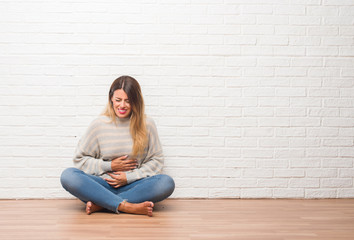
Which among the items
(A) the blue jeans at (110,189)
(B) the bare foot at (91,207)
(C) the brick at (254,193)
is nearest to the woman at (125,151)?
(A) the blue jeans at (110,189)

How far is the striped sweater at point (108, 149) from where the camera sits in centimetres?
272

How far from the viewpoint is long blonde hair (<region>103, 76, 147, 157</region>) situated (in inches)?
107

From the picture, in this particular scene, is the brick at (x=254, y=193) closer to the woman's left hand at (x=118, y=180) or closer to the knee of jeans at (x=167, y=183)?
the knee of jeans at (x=167, y=183)

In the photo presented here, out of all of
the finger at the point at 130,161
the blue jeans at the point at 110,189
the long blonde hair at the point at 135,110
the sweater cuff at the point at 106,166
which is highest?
the long blonde hair at the point at 135,110

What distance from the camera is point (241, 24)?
9.98 feet

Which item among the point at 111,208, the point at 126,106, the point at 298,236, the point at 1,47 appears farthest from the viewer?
the point at 1,47

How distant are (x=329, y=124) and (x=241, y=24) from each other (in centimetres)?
102

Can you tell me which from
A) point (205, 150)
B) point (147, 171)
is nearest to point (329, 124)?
point (205, 150)

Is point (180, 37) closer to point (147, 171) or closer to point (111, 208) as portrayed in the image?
point (147, 171)

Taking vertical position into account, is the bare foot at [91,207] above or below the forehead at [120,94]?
below

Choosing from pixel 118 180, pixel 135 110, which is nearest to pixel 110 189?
pixel 118 180

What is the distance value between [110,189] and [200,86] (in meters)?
1.01

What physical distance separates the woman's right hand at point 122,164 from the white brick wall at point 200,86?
1.22 feet

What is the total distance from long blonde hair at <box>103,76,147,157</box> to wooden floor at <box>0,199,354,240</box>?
1.49ft
